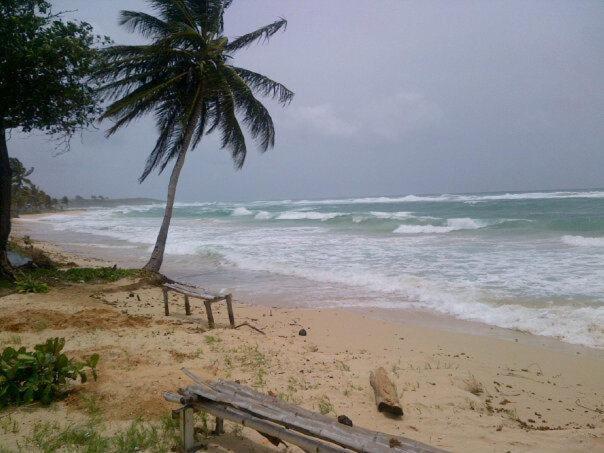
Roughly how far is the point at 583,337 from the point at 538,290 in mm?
2481

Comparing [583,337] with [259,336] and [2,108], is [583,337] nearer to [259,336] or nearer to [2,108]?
[259,336]

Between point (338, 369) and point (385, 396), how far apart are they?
1149mm

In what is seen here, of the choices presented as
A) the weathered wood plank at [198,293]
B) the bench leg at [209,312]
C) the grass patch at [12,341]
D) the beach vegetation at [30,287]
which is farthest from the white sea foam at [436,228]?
the grass patch at [12,341]

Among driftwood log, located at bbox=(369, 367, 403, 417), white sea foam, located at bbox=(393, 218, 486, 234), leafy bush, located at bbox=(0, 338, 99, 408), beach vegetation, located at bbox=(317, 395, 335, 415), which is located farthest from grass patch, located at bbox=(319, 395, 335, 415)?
white sea foam, located at bbox=(393, 218, 486, 234)

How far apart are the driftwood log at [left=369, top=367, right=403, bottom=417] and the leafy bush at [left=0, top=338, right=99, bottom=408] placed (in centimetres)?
306

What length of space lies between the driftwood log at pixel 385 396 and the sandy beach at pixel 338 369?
0.31 ft

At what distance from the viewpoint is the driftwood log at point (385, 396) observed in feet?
12.5

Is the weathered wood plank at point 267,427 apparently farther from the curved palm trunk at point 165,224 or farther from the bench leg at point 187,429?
the curved palm trunk at point 165,224

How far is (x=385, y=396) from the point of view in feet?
12.7

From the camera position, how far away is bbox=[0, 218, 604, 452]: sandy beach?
11.7 feet

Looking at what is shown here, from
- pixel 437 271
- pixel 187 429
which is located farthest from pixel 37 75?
pixel 437 271

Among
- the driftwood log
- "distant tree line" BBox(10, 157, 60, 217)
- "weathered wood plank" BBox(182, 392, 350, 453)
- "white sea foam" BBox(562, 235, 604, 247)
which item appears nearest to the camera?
"weathered wood plank" BBox(182, 392, 350, 453)

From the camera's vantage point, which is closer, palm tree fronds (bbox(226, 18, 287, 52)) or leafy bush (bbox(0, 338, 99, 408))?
leafy bush (bbox(0, 338, 99, 408))

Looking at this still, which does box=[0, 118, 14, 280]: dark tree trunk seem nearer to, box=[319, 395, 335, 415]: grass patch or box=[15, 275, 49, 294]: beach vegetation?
box=[15, 275, 49, 294]: beach vegetation
